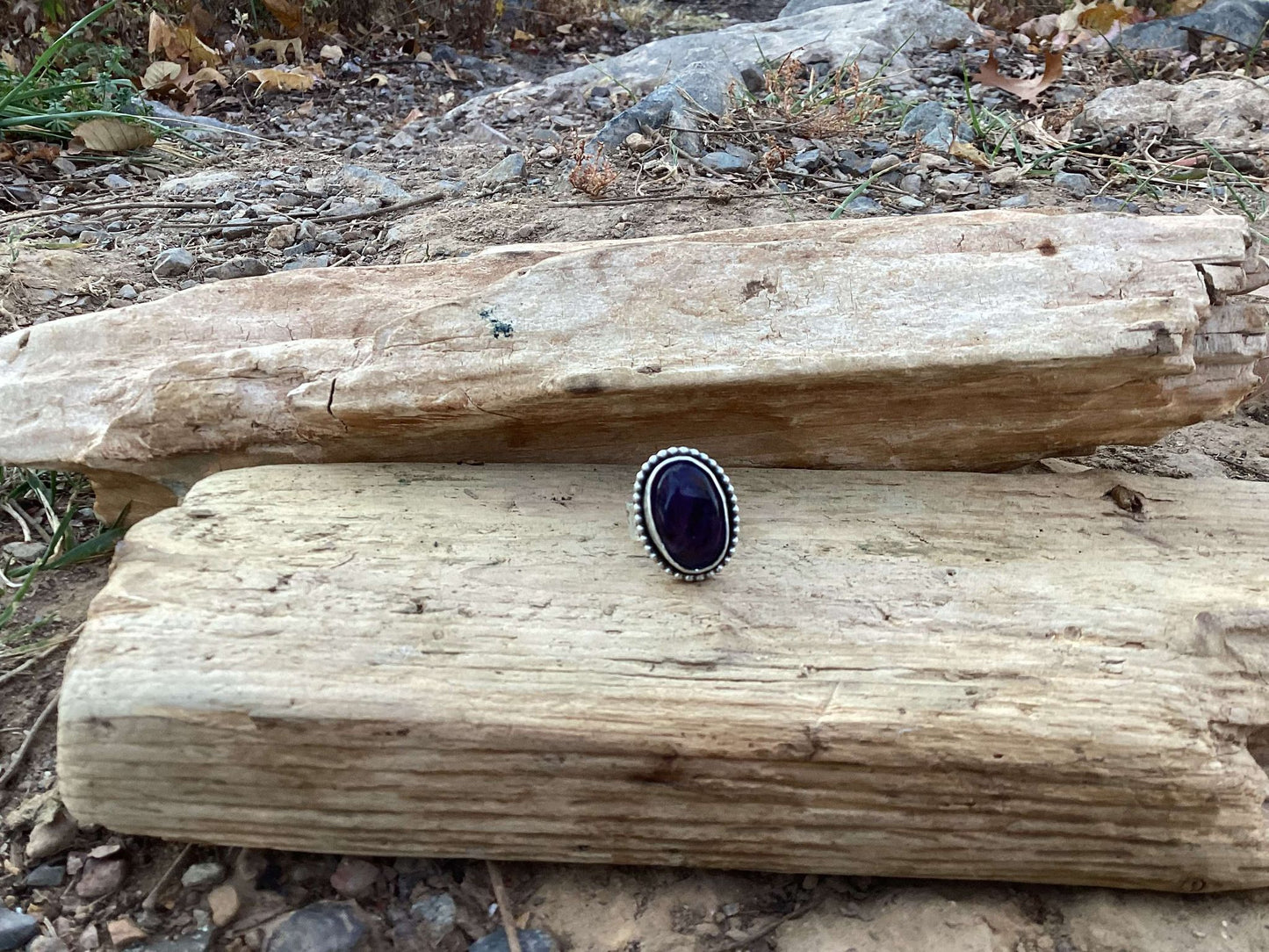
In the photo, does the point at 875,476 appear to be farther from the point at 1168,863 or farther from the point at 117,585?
the point at 117,585

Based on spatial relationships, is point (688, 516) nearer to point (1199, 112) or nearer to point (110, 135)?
point (110, 135)

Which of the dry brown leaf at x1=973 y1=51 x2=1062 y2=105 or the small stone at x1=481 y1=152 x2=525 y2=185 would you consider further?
the dry brown leaf at x1=973 y1=51 x2=1062 y2=105

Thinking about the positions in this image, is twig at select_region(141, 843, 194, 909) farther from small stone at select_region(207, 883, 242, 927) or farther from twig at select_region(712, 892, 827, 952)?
→ twig at select_region(712, 892, 827, 952)

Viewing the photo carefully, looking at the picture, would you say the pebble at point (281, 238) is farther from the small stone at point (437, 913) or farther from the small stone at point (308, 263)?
the small stone at point (437, 913)

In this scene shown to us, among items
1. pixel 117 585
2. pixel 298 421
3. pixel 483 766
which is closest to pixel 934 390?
pixel 483 766

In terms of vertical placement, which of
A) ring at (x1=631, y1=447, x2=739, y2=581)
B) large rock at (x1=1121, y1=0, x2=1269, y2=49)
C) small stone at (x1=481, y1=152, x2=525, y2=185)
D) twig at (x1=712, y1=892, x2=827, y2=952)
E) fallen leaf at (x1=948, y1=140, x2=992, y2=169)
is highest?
large rock at (x1=1121, y1=0, x2=1269, y2=49)

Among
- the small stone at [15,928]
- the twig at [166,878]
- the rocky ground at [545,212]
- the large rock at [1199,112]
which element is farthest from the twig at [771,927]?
the large rock at [1199,112]

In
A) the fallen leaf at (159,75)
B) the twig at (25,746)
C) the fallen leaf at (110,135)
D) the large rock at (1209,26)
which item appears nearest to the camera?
the twig at (25,746)

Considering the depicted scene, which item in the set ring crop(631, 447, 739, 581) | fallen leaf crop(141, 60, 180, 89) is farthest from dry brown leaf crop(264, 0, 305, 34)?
ring crop(631, 447, 739, 581)
